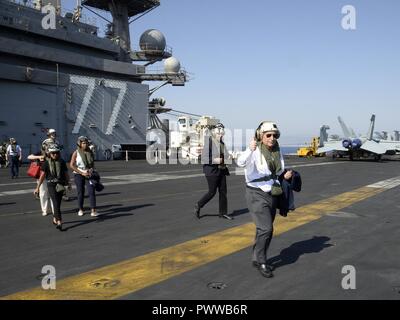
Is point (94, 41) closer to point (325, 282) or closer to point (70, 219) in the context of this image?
point (70, 219)

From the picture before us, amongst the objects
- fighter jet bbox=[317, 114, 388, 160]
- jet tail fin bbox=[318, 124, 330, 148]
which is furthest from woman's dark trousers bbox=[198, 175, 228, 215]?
jet tail fin bbox=[318, 124, 330, 148]

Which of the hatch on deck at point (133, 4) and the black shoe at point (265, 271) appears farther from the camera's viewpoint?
the hatch on deck at point (133, 4)

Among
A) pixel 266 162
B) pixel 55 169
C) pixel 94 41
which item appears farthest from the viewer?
pixel 94 41

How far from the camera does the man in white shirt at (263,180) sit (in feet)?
16.8

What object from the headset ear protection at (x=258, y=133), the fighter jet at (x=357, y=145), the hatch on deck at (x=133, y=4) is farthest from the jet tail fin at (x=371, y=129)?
the headset ear protection at (x=258, y=133)

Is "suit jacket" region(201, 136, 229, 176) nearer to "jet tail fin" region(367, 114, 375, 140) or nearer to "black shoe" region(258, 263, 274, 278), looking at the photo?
"black shoe" region(258, 263, 274, 278)

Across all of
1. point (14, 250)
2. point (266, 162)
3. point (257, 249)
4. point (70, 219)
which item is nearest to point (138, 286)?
point (257, 249)

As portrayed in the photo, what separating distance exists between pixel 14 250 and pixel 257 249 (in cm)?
400

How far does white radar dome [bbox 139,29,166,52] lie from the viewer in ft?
154

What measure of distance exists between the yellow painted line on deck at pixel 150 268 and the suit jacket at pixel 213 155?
1431mm

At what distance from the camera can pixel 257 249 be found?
518 cm

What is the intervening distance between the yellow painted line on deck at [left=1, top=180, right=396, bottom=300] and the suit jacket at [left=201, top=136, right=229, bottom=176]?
143cm

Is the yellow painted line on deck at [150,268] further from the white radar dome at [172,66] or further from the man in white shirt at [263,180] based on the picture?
the white radar dome at [172,66]

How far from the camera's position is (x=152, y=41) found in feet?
154
